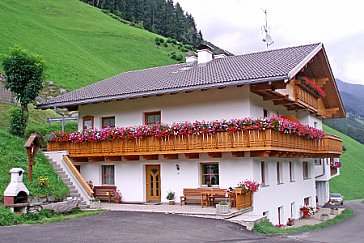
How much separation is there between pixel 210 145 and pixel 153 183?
4.24 metres

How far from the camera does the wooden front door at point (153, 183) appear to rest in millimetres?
21844

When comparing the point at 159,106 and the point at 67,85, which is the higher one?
the point at 67,85

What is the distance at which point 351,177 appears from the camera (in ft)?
201

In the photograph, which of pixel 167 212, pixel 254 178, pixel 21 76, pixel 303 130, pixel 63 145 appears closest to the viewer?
pixel 167 212

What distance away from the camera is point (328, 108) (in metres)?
33.3

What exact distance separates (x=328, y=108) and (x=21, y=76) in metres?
21.0

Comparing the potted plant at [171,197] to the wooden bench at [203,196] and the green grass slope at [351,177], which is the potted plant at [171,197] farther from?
the green grass slope at [351,177]

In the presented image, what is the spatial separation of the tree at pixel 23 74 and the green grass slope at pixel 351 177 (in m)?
38.7

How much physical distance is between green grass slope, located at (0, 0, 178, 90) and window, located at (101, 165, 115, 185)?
73.2ft

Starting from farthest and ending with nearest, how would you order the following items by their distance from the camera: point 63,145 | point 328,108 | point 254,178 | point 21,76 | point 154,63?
point 154,63
point 328,108
point 21,76
point 63,145
point 254,178

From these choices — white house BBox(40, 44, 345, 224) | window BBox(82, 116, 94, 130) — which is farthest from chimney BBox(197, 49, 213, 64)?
window BBox(82, 116, 94, 130)

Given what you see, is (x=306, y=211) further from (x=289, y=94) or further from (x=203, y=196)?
(x=203, y=196)

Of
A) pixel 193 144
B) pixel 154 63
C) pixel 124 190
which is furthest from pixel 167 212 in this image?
pixel 154 63

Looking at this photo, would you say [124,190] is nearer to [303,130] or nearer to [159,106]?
[159,106]
